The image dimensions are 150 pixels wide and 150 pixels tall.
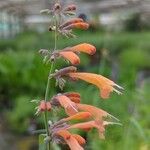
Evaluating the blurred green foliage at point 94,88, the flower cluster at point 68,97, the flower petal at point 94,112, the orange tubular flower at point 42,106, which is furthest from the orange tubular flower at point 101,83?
the blurred green foliage at point 94,88

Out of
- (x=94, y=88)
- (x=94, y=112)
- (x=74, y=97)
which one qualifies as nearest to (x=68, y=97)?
(x=74, y=97)

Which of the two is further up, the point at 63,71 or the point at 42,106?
the point at 63,71

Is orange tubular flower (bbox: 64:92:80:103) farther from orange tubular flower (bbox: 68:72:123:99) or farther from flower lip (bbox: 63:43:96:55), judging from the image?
flower lip (bbox: 63:43:96:55)

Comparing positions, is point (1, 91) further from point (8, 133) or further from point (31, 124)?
point (31, 124)

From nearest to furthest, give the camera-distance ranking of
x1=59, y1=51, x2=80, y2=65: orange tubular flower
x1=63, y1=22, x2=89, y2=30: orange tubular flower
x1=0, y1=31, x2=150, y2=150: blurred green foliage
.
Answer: x1=59, y1=51, x2=80, y2=65: orange tubular flower < x1=63, y1=22, x2=89, y2=30: orange tubular flower < x1=0, y1=31, x2=150, y2=150: blurred green foliage

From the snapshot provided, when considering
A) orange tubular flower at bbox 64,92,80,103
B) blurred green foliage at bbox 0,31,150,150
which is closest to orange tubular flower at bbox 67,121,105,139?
orange tubular flower at bbox 64,92,80,103

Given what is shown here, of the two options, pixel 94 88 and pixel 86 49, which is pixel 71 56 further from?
pixel 94 88
